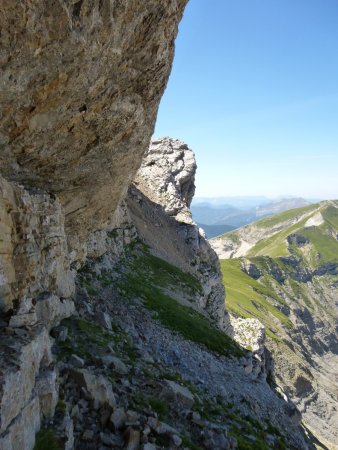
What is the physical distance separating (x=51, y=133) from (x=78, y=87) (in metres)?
2.84

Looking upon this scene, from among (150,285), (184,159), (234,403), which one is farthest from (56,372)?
(184,159)

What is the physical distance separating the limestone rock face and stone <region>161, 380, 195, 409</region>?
13.3 metres

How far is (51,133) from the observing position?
787 inches

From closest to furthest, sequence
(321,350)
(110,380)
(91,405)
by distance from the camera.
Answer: (91,405) → (110,380) → (321,350)

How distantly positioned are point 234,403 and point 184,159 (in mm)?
77793

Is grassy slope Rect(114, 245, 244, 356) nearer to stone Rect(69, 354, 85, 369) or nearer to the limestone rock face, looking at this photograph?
the limestone rock face

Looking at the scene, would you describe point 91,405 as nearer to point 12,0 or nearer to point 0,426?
point 0,426

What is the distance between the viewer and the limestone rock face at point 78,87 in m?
15.7

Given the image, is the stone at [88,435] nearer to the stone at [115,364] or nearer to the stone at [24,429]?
the stone at [24,429]

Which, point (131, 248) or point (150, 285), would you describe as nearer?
point (150, 285)

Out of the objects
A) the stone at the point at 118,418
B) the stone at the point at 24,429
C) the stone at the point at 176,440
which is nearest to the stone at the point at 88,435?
the stone at the point at 118,418

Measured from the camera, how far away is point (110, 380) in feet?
54.0

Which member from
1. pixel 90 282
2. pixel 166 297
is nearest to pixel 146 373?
pixel 90 282

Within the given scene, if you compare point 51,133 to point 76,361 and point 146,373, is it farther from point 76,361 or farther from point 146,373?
point 146,373
